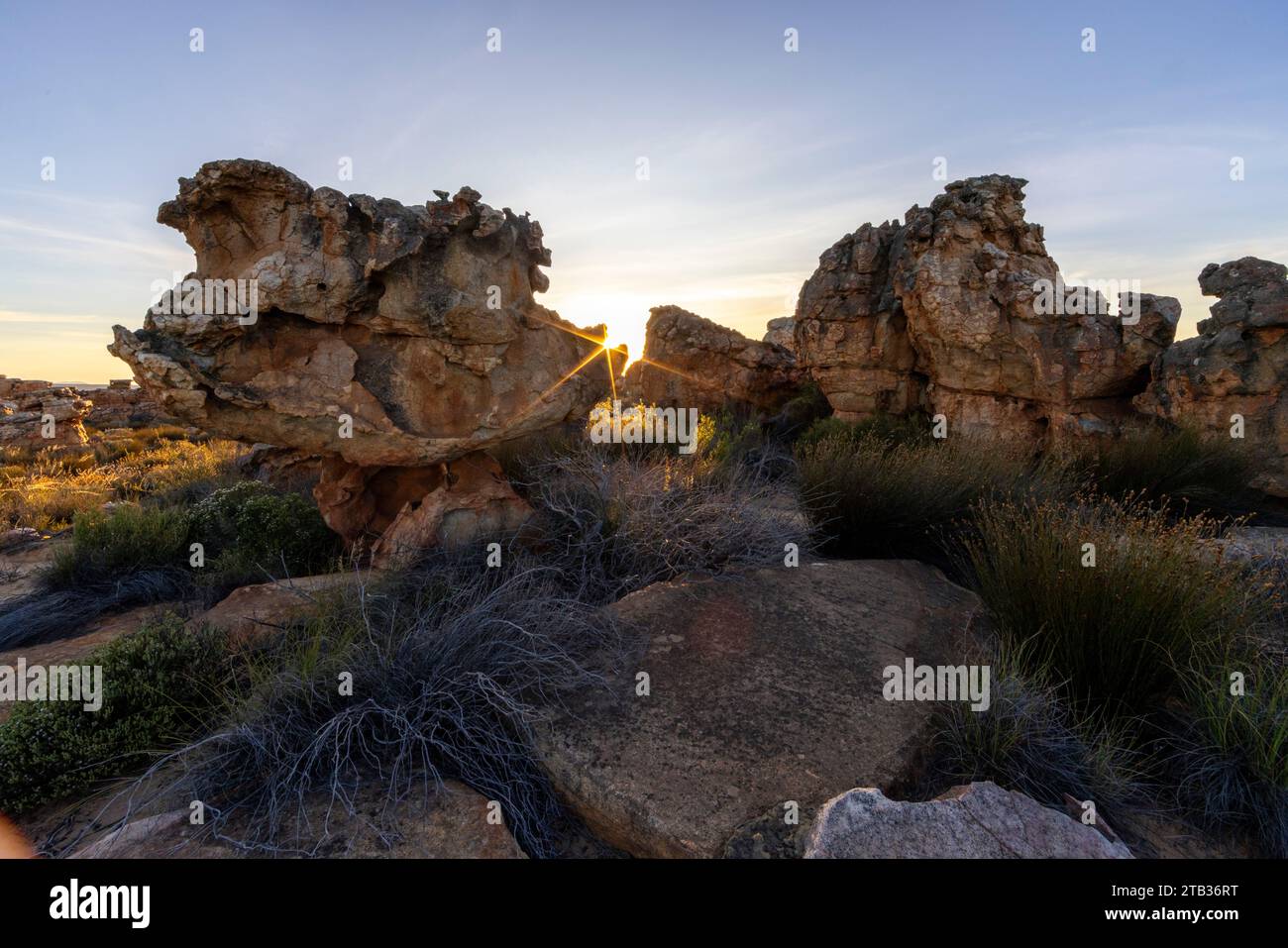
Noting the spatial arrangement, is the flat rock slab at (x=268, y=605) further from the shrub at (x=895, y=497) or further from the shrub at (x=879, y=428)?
the shrub at (x=879, y=428)

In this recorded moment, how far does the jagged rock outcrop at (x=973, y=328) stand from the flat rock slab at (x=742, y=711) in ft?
19.1

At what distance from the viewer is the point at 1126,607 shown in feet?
9.12

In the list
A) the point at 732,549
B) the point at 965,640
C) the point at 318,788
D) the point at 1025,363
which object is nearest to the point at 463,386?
the point at 732,549

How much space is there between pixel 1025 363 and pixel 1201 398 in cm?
198

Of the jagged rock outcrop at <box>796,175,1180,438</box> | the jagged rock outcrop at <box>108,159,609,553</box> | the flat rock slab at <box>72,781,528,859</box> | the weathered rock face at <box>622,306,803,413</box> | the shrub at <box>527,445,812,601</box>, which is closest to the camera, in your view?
the flat rock slab at <box>72,781,528,859</box>

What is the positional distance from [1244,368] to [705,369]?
7159 millimetres

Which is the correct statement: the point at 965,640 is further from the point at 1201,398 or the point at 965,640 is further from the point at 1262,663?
the point at 1201,398

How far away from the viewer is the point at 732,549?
4270 mm

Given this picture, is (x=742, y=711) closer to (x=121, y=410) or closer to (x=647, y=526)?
(x=647, y=526)

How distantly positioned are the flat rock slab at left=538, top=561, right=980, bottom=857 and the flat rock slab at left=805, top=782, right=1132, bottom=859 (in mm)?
288

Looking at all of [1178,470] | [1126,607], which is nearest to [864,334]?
[1178,470]

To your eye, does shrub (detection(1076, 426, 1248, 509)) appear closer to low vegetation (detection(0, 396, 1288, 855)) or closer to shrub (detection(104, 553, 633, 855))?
low vegetation (detection(0, 396, 1288, 855))

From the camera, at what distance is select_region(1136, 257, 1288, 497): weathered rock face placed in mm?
6355

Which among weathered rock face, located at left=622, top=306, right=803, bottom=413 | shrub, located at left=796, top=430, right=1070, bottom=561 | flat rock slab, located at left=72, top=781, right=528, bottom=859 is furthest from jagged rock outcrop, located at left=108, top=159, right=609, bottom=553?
weathered rock face, located at left=622, top=306, right=803, bottom=413
